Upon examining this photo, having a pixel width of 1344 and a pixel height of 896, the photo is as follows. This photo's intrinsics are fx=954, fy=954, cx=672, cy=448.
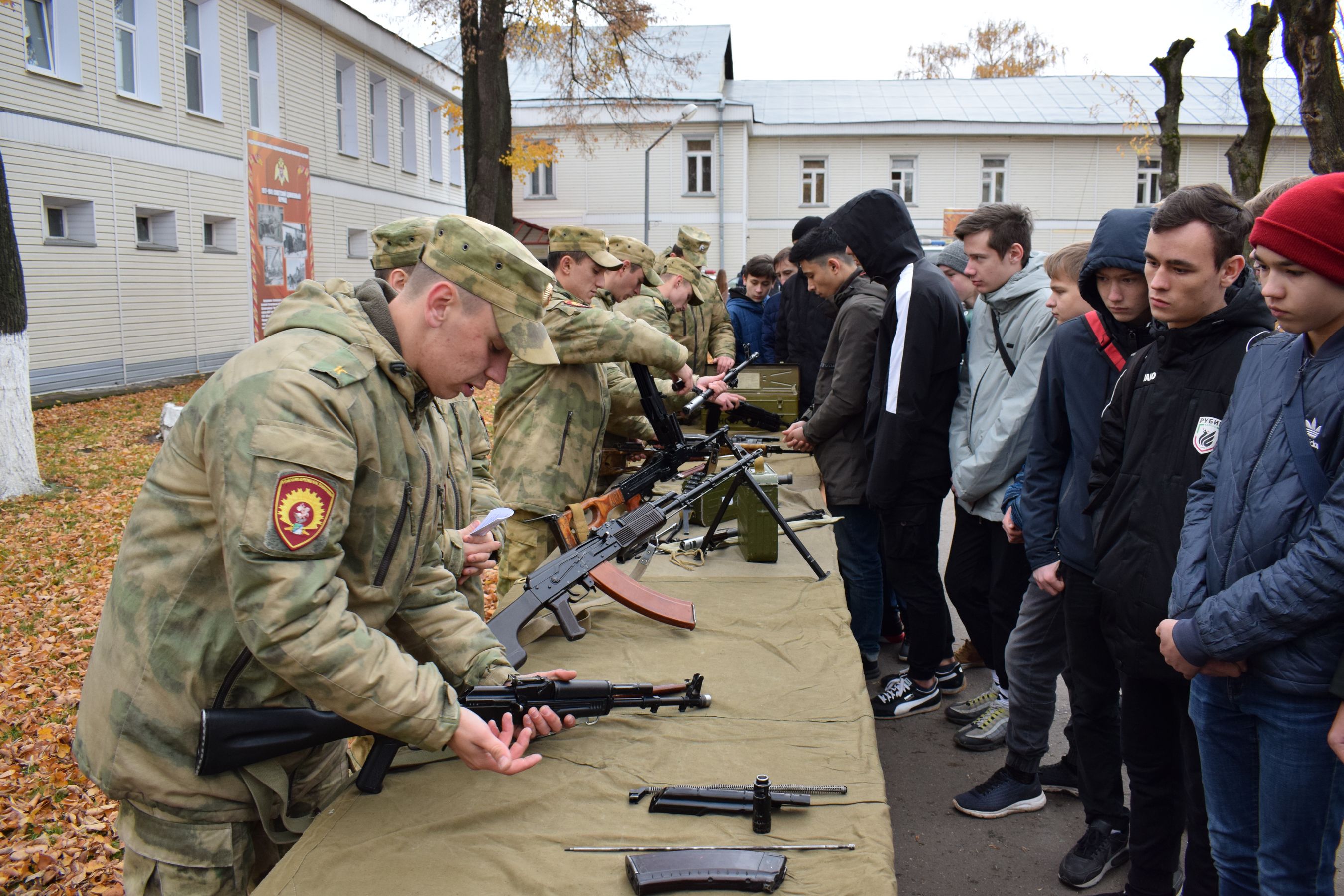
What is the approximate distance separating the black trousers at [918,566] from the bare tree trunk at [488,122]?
9.99 m

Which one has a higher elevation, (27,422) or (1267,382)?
(1267,382)

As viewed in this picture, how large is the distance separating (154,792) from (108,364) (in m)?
14.1

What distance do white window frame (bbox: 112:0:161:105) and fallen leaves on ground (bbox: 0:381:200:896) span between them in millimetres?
6509

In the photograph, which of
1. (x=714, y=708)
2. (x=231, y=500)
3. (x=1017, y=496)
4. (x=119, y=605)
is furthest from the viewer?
(x=1017, y=496)

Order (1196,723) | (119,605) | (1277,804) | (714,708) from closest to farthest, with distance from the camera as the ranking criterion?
1. (119,605)
2. (1277,804)
3. (1196,723)
4. (714,708)

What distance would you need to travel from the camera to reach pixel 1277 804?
211cm

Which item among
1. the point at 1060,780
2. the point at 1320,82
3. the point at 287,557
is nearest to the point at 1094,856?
the point at 1060,780

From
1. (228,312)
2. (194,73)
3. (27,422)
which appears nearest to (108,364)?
(228,312)

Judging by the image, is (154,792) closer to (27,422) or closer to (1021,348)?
(1021,348)

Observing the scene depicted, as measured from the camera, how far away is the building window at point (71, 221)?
519 inches

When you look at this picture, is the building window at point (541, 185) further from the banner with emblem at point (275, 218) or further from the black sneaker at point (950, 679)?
the black sneaker at point (950, 679)

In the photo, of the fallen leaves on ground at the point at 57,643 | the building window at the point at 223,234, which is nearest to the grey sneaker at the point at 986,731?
the fallen leaves on ground at the point at 57,643

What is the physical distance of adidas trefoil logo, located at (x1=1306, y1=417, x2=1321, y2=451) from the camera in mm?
2012

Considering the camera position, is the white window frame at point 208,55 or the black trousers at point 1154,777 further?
the white window frame at point 208,55
